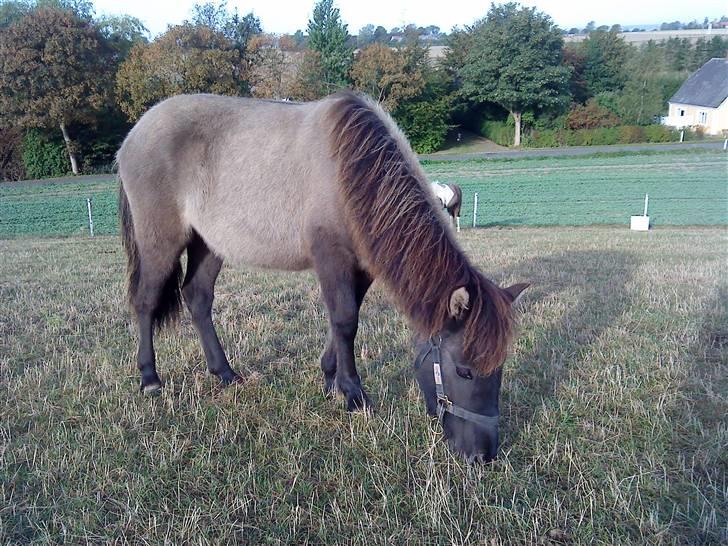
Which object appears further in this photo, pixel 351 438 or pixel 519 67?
pixel 519 67

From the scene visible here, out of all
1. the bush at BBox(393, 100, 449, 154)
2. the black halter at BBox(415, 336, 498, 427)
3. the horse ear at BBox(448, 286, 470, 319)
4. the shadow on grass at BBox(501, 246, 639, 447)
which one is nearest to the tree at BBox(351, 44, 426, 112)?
the bush at BBox(393, 100, 449, 154)

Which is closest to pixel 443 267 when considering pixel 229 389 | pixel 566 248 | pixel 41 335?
pixel 229 389

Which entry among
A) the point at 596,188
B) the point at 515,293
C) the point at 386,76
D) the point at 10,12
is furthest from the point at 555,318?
the point at 10,12

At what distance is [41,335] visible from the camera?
537cm

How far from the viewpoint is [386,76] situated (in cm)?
3978

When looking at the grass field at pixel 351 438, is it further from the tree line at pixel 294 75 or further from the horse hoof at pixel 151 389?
the tree line at pixel 294 75

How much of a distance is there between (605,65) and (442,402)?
63429mm

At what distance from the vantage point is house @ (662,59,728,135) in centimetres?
5406

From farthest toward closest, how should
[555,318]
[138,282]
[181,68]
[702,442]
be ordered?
1. [181,68]
2. [555,318]
3. [138,282]
4. [702,442]

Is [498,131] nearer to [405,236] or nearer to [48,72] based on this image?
[48,72]

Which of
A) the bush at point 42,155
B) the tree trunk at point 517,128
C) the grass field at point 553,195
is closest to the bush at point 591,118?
the tree trunk at point 517,128

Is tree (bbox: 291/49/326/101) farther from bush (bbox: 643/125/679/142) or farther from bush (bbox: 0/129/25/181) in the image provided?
bush (bbox: 643/125/679/142)

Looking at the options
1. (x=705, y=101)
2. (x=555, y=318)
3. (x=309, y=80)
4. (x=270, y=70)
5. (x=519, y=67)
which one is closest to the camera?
(x=555, y=318)

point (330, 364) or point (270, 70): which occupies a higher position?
point (270, 70)
